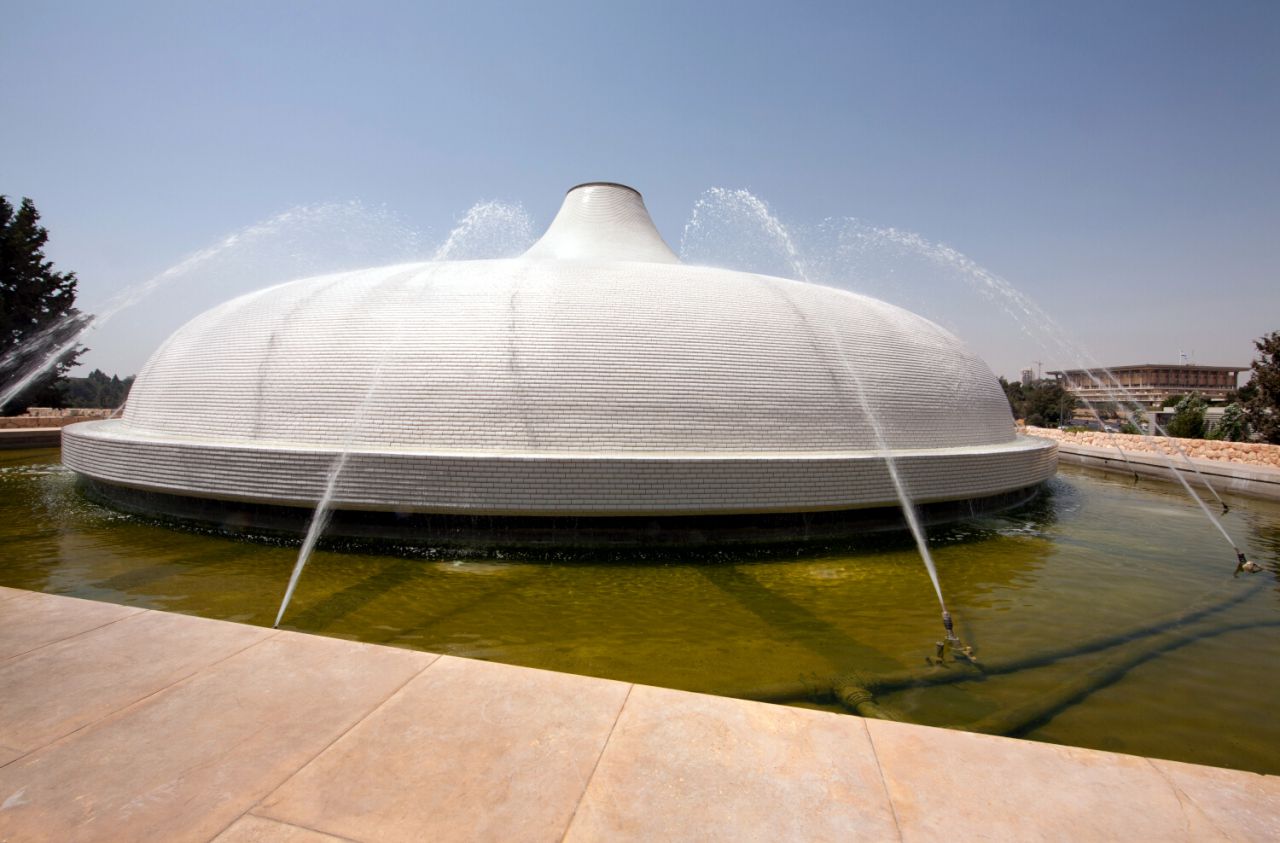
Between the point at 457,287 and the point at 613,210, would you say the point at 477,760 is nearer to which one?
the point at 457,287

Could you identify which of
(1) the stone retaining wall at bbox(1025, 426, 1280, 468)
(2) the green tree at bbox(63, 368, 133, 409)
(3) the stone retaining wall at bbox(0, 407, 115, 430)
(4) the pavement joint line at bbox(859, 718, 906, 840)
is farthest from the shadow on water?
(2) the green tree at bbox(63, 368, 133, 409)

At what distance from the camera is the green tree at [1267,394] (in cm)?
1998

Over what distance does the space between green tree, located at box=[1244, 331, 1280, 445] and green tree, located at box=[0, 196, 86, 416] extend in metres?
52.4

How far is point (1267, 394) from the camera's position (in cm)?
2030

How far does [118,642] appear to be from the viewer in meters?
3.94

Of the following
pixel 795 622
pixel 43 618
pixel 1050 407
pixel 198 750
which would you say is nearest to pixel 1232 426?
pixel 795 622

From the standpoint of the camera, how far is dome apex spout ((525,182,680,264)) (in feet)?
50.6

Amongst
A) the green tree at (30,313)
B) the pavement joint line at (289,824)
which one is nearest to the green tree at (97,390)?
the green tree at (30,313)

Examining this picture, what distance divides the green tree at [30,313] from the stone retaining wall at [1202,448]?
4907 cm

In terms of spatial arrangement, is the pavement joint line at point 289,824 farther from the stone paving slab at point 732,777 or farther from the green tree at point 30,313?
the green tree at point 30,313

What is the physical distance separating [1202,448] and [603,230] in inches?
835

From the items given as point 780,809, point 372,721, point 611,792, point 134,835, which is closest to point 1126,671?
point 780,809

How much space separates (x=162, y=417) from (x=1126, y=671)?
47.3ft

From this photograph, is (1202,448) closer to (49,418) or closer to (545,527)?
(545,527)
